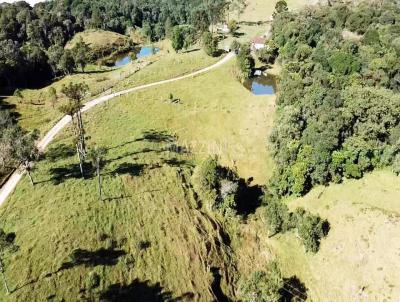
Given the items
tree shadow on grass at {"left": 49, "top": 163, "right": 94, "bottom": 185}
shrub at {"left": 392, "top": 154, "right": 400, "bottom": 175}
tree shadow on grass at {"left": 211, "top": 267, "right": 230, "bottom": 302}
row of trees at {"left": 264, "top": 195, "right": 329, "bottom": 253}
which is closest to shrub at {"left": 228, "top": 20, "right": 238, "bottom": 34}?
shrub at {"left": 392, "top": 154, "right": 400, "bottom": 175}

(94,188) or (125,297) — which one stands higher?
(94,188)

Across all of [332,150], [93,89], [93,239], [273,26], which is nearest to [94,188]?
[93,239]

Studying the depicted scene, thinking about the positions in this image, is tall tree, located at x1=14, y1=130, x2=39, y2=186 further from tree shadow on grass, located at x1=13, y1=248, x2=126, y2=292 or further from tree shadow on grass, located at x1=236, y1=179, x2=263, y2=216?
tree shadow on grass, located at x1=236, y1=179, x2=263, y2=216

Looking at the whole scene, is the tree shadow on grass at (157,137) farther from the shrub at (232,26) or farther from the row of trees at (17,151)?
the shrub at (232,26)

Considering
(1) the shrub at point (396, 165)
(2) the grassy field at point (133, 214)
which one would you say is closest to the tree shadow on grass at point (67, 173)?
(2) the grassy field at point (133, 214)

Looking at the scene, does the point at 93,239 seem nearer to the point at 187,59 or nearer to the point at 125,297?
the point at 125,297

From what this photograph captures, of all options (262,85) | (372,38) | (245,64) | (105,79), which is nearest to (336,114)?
(262,85)
